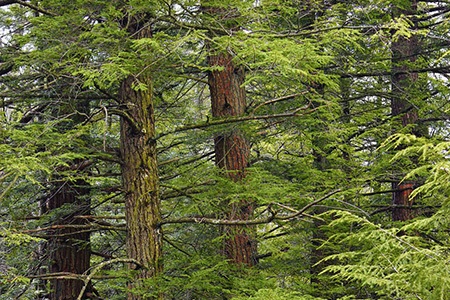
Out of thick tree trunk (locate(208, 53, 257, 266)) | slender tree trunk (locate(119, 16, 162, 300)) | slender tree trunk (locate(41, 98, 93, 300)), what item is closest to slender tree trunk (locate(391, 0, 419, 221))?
thick tree trunk (locate(208, 53, 257, 266))

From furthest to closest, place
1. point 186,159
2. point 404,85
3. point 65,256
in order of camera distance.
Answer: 1. point 404,85
2. point 65,256
3. point 186,159

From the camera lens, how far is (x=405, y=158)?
26.5 feet

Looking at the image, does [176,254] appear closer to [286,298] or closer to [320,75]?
[286,298]

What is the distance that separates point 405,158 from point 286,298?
4724 mm

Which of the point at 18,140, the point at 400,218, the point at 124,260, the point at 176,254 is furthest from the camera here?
the point at 400,218

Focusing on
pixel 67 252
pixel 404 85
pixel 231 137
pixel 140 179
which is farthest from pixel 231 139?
pixel 404 85

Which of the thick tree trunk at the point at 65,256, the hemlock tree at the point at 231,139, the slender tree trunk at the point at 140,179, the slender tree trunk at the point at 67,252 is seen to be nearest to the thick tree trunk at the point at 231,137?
the hemlock tree at the point at 231,139

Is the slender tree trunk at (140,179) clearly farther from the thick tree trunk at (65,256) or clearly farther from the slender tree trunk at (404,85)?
the slender tree trunk at (404,85)

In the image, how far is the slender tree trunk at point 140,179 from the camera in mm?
5562

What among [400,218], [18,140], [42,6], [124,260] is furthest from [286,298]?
[400,218]

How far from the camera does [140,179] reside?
566 cm

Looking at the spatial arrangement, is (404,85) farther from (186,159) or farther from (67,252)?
(67,252)

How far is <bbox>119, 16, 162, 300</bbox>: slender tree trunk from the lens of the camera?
5.56 metres

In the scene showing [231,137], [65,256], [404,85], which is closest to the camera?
[231,137]
